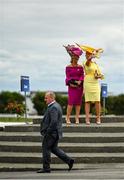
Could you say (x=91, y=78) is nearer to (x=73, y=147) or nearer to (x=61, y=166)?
(x=73, y=147)

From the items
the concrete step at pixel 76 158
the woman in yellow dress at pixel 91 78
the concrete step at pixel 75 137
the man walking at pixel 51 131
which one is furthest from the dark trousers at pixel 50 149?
the woman in yellow dress at pixel 91 78

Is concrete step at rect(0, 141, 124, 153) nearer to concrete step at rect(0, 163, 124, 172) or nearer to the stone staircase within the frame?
the stone staircase

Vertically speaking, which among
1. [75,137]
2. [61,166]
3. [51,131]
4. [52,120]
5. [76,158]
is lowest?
[61,166]

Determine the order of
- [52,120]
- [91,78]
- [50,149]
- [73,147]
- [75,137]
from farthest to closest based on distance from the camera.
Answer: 1. [91,78]
2. [75,137]
3. [73,147]
4. [50,149]
5. [52,120]

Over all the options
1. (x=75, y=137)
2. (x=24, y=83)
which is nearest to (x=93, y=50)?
(x=75, y=137)

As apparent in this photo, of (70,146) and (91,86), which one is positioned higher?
(91,86)

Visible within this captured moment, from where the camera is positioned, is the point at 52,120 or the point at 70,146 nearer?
A: the point at 52,120

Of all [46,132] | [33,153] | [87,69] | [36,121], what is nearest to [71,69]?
[87,69]

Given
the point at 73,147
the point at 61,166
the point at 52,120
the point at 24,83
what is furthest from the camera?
the point at 24,83

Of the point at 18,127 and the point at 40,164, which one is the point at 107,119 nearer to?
the point at 18,127

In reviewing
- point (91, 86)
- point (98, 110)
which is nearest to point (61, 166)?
point (98, 110)

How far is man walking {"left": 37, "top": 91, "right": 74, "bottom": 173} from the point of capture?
13.6 meters

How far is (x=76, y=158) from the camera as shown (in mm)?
14953

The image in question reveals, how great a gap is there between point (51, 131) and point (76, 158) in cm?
168
